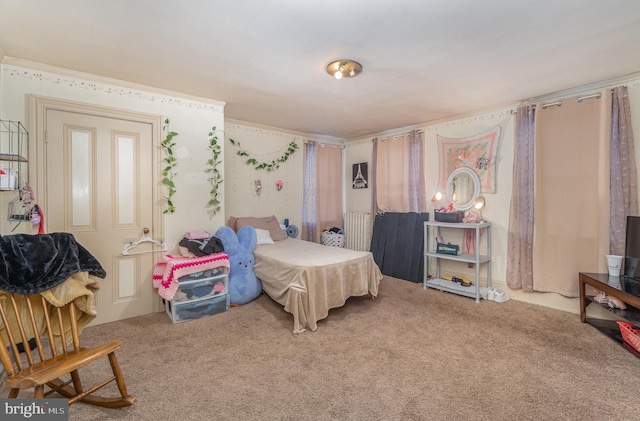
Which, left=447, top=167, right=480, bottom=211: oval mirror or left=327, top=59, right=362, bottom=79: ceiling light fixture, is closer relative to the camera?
left=327, top=59, right=362, bottom=79: ceiling light fixture

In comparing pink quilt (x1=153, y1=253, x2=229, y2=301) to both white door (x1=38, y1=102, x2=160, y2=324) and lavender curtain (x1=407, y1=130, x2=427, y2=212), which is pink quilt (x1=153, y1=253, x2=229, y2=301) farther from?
lavender curtain (x1=407, y1=130, x2=427, y2=212)

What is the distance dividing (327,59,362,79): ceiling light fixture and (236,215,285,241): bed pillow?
2.36 meters

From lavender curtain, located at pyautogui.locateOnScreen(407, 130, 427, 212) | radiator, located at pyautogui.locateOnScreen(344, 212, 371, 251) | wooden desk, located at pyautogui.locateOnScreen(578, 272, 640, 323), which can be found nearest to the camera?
wooden desk, located at pyautogui.locateOnScreen(578, 272, 640, 323)

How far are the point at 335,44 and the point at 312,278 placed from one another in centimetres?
202

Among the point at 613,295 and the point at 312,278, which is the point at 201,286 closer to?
the point at 312,278

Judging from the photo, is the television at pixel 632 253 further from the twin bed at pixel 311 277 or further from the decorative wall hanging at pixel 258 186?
the decorative wall hanging at pixel 258 186

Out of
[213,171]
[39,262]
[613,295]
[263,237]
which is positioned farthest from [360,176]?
[39,262]

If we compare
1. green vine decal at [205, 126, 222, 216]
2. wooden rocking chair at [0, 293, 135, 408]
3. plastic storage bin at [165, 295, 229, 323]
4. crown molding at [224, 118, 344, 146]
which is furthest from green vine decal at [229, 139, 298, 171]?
wooden rocking chair at [0, 293, 135, 408]

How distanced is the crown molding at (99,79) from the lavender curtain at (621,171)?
416 cm

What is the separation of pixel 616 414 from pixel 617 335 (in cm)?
130

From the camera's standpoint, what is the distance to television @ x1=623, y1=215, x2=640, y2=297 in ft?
8.31

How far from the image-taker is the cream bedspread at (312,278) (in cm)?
274

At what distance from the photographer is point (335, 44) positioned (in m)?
2.17

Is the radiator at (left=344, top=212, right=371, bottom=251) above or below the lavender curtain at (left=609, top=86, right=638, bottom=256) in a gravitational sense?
below
